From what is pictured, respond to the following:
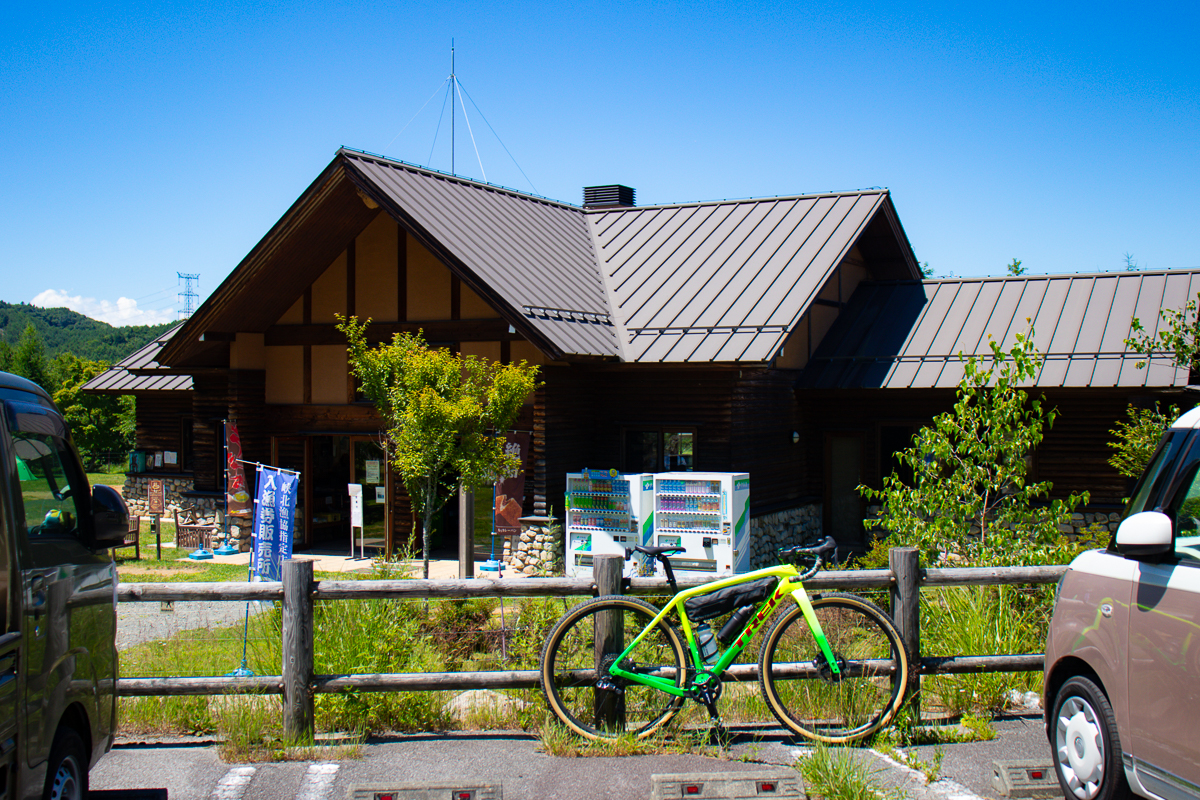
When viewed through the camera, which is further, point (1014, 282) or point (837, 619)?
point (1014, 282)

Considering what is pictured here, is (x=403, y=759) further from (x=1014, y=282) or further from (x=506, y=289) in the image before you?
(x=1014, y=282)

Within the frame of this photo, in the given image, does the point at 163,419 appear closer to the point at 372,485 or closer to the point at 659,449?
the point at 372,485

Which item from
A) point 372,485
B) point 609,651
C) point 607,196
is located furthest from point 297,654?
point 607,196

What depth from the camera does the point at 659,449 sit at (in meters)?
16.8

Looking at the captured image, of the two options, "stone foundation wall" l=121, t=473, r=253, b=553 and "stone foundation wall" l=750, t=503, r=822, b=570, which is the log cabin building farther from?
"stone foundation wall" l=121, t=473, r=253, b=553

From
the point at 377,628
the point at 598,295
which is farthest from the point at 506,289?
the point at 377,628

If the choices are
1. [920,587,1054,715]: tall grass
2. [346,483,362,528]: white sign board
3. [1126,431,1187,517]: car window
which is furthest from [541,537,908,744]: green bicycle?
[346,483,362,528]: white sign board

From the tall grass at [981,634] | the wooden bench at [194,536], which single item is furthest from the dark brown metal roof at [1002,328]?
the wooden bench at [194,536]

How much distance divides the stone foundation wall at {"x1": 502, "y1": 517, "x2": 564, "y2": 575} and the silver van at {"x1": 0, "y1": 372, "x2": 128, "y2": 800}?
400 inches

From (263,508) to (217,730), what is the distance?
5.93m

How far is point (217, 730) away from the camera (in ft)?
22.0

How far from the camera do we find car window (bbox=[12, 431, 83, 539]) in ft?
14.7

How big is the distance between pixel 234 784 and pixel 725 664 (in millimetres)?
3065

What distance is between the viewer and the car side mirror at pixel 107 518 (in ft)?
16.3
